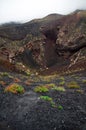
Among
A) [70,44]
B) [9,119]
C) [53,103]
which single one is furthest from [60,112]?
[70,44]

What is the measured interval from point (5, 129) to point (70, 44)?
5075 cm

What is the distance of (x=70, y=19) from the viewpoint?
7056 cm

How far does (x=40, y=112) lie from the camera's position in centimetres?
1638

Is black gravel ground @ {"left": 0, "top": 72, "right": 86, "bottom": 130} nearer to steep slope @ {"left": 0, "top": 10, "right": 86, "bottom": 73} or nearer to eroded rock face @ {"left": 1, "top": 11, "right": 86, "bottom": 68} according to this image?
steep slope @ {"left": 0, "top": 10, "right": 86, "bottom": 73}

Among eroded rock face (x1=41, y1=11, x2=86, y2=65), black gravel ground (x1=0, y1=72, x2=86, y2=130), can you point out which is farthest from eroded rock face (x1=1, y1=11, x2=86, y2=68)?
black gravel ground (x1=0, y1=72, x2=86, y2=130)

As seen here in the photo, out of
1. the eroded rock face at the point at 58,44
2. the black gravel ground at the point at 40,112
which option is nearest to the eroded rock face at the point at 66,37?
the eroded rock face at the point at 58,44

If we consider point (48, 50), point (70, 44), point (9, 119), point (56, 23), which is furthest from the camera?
point (56, 23)

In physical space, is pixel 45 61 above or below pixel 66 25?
below

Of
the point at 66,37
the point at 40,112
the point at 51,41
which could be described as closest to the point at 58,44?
the point at 66,37

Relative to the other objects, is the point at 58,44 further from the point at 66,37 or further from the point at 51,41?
the point at 51,41

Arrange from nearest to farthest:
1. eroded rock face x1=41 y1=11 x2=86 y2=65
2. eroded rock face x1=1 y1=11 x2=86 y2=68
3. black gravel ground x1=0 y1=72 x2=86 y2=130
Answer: black gravel ground x1=0 y1=72 x2=86 y2=130 < eroded rock face x1=1 y1=11 x2=86 y2=68 < eroded rock face x1=41 y1=11 x2=86 y2=65

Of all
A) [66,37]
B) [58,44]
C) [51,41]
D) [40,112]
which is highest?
[40,112]

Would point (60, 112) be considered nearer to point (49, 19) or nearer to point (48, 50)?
point (48, 50)

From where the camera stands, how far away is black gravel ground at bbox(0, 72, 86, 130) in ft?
48.0
